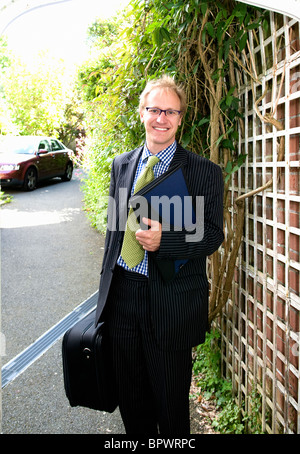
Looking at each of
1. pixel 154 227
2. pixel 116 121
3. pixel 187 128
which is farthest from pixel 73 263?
pixel 154 227

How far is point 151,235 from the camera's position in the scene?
1.67 m

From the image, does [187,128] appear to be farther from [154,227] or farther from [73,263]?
[73,263]


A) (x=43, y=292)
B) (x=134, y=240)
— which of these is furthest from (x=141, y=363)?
(x=43, y=292)

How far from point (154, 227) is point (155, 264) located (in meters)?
0.18

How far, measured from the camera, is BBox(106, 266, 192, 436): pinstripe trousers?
6.03 feet

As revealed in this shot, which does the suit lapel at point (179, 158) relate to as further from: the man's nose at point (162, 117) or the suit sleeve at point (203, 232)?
the man's nose at point (162, 117)

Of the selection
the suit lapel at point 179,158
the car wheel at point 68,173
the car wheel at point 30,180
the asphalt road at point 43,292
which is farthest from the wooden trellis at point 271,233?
the car wheel at point 68,173

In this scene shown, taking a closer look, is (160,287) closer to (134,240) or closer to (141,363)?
(134,240)

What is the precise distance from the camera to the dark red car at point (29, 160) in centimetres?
1085

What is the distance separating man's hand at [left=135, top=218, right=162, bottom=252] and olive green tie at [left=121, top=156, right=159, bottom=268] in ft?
0.34

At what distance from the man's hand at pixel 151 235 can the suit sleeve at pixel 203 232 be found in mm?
23

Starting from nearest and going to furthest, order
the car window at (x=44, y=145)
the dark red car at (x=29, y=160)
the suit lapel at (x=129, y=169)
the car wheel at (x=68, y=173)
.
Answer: the suit lapel at (x=129, y=169) < the dark red car at (x=29, y=160) < the car window at (x=44, y=145) < the car wheel at (x=68, y=173)

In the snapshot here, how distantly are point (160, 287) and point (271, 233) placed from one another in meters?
0.68

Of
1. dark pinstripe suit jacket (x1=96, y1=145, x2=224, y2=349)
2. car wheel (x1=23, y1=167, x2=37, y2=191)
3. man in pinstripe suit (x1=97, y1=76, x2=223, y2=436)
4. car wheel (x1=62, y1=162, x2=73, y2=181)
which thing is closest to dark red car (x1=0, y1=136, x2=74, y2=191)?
car wheel (x1=23, y1=167, x2=37, y2=191)
